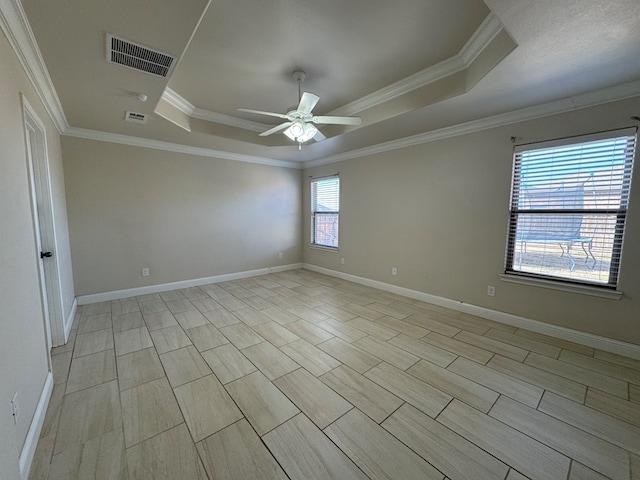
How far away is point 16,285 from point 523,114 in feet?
14.6

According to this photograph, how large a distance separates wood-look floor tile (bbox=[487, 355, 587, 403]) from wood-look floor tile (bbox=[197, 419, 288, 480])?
1968 millimetres

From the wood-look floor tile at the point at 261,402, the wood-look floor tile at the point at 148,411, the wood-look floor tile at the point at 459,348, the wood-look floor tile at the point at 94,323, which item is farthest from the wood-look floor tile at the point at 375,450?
the wood-look floor tile at the point at 94,323

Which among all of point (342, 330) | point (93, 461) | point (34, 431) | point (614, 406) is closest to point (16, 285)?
point (34, 431)

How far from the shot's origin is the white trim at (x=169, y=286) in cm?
369

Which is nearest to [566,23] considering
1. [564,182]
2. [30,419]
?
[564,182]

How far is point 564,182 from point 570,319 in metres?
1.42

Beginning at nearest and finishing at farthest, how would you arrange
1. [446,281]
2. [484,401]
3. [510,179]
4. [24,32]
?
[24,32], [484,401], [510,179], [446,281]

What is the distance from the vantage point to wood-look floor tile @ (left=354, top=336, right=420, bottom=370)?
2297 mm

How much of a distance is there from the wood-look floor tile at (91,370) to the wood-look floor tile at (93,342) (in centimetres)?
9

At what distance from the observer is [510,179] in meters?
2.96

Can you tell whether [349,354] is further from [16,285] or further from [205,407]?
[16,285]

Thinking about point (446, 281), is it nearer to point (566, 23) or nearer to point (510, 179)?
point (510, 179)

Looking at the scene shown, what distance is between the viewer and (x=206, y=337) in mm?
2736

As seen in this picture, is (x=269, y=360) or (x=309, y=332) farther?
(x=309, y=332)
